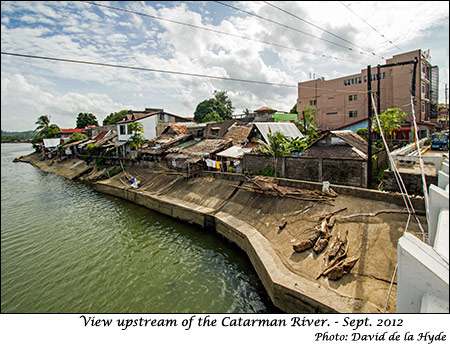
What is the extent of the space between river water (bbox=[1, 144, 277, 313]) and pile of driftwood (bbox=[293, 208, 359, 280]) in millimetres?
2231

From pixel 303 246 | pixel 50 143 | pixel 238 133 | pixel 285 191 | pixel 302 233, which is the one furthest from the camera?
pixel 50 143

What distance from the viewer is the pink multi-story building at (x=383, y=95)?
27.1 metres

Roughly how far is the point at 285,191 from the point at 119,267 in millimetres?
9214

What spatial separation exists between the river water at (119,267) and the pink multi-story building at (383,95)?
20770mm

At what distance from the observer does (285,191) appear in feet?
40.5

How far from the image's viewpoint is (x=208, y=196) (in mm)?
15734

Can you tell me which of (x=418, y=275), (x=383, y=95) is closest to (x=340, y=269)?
(x=418, y=275)

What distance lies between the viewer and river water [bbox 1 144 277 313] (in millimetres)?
7941

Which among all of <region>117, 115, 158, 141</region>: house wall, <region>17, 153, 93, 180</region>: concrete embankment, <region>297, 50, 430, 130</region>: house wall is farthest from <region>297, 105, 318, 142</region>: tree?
<region>17, 153, 93, 180</region>: concrete embankment

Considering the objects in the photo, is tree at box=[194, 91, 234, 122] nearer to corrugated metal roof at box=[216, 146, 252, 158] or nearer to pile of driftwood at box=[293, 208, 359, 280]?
corrugated metal roof at box=[216, 146, 252, 158]

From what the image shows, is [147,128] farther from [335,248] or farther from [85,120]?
[85,120]

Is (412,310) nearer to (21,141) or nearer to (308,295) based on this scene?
(308,295)

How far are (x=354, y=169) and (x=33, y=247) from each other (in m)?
17.9

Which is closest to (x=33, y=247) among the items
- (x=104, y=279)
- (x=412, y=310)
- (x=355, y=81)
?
(x=104, y=279)
